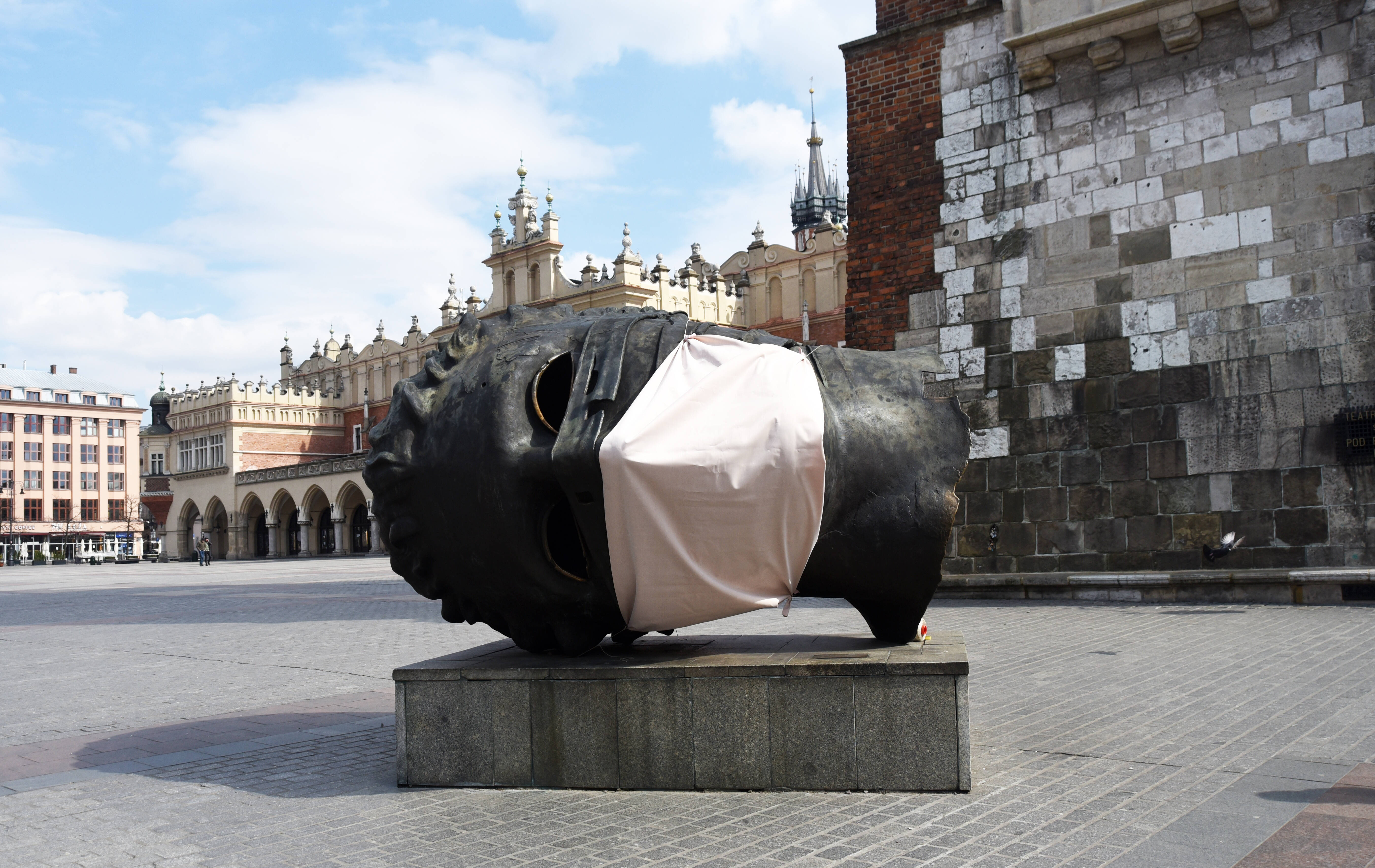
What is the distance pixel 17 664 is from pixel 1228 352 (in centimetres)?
1223

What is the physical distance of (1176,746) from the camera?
4914mm

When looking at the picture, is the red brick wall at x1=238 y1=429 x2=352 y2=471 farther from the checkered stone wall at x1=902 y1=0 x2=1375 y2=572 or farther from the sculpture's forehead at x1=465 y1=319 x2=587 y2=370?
the sculpture's forehead at x1=465 y1=319 x2=587 y2=370

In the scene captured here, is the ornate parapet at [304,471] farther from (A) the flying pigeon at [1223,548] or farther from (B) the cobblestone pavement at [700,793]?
(A) the flying pigeon at [1223,548]

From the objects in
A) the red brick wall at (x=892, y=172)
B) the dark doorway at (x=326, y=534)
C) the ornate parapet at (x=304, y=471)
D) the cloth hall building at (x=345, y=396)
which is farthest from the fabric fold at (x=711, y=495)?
the dark doorway at (x=326, y=534)

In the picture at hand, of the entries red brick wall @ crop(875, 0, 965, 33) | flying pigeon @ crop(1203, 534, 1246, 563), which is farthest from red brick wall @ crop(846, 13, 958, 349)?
flying pigeon @ crop(1203, 534, 1246, 563)

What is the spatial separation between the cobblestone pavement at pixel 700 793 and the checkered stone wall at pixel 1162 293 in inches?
56.2

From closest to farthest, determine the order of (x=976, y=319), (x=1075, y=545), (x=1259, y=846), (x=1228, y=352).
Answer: (x=1259, y=846) < (x=1228, y=352) < (x=1075, y=545) < (x=976, y=319)

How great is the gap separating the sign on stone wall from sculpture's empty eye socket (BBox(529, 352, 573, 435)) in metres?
8.61

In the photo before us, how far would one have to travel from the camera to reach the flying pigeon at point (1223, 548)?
34.2ft

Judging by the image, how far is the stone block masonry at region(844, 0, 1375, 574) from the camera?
10.4 m

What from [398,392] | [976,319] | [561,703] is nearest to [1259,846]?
[561,703]

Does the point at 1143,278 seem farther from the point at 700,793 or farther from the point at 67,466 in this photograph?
the point at 67,466

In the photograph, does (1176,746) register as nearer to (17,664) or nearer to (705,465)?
(705,465)

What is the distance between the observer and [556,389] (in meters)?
5.02
